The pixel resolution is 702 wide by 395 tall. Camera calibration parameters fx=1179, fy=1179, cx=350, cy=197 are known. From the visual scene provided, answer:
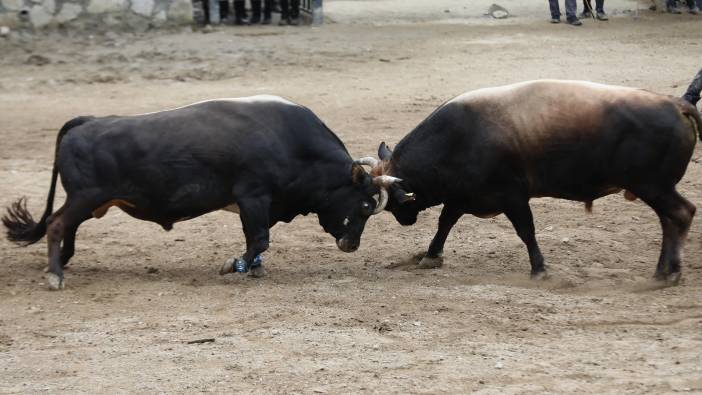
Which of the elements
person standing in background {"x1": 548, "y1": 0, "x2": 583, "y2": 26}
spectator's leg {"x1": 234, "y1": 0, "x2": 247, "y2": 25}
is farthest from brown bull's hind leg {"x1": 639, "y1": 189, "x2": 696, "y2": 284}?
spectator's leg {"x1": 234, "y1": 0, "x2": 247, "y2": 25}

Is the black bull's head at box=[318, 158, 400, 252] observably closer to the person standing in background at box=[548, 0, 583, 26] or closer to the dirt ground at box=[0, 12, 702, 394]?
the dirt ground at box=[0, 12, 702, 394]

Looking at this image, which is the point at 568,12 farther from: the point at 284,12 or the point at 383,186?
the point at 383,186

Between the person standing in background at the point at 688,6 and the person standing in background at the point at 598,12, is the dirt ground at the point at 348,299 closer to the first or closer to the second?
the person standing in background at the point at 598,12

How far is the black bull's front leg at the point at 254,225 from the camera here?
27.7 ft

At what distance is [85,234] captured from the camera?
32.6 ft

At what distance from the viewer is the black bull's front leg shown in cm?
845

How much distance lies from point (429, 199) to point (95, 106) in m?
6.67

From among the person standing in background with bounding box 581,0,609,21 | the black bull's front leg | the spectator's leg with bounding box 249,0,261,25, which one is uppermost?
the spectator's leg with bounding box 249,0,261,25

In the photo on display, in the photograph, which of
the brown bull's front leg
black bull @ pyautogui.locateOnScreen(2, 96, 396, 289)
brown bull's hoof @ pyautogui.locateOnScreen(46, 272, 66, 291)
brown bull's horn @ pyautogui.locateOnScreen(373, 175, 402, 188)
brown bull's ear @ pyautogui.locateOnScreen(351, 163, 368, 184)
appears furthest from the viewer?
the brown bull's front leg

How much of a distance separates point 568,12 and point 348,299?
12445 millimetres

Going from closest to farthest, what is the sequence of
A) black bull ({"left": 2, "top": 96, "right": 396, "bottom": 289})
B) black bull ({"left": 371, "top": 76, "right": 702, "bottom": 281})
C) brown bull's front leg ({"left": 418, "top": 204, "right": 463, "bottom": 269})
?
black bull ({"left": 371, "top": 76, "right": 702, "bottom": 281}), black bull ({"left": 2, "top": 96, "right": 396, "bottom": 289}), brown bull's front leg ({"left": 418, "top": 204, "right": 463, "bottom": 269})

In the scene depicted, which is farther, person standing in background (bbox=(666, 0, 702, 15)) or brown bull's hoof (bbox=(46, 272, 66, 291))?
person standing in background (bbox=(666, 0, 702, 15))

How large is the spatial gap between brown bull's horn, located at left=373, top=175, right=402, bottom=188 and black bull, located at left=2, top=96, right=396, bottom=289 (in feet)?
0.30

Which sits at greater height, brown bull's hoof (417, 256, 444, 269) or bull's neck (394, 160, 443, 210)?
bull's neck (394, 160, 443, 210)
